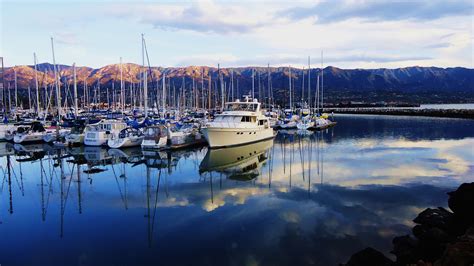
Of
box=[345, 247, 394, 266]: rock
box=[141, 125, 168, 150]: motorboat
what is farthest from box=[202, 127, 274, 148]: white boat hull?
box=[345, 247, 394, 266]: rock

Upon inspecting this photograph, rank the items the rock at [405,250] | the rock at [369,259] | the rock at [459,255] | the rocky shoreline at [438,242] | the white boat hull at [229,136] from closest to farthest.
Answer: the rock at [459,255] < the rocky shoreline at [438,242] < the rock at [369,259] < the rock at [405,250] < the white boat hull at [229,136]

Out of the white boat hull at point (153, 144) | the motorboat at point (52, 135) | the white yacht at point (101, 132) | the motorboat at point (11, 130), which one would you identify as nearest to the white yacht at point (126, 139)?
the white yacht at point (101, 132)

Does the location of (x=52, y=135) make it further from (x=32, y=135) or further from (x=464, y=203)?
(x=464, y=203)

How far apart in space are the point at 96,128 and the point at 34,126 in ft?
26.7

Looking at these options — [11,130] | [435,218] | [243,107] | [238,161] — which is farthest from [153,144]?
[435,218]

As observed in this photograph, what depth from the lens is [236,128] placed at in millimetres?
32125

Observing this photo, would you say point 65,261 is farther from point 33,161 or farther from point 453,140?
point 453,140

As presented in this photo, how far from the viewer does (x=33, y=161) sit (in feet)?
86.1

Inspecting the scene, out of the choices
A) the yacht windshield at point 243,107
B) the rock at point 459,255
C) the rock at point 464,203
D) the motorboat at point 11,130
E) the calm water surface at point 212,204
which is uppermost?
the yacht windshield at point 243,107

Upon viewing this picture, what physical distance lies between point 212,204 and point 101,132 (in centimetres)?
2080

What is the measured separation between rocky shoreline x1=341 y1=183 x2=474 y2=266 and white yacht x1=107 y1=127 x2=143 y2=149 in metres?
24.4

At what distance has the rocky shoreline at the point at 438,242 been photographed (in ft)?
22.9

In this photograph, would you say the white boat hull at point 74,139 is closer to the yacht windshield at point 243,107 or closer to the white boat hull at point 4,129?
the white boat hull at point 4,129

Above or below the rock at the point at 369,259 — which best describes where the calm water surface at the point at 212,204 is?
below
